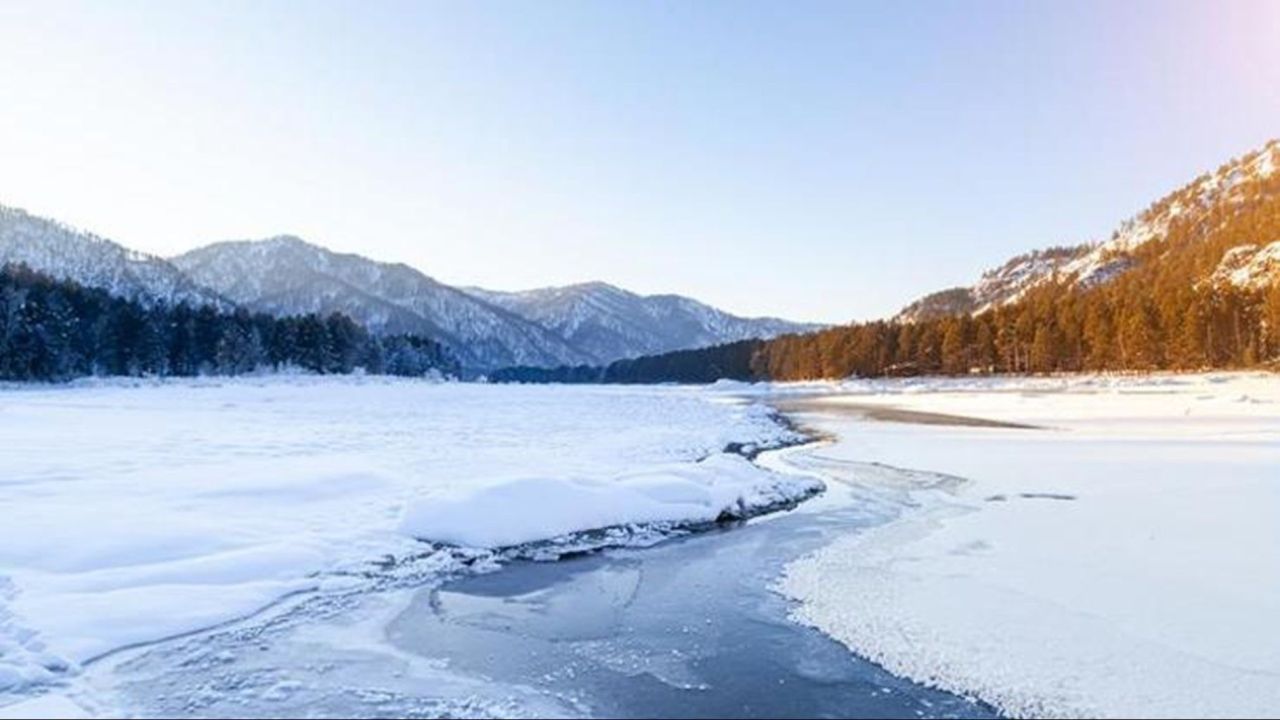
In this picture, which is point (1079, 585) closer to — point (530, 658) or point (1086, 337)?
point (530, 658)

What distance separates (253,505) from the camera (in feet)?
50.0

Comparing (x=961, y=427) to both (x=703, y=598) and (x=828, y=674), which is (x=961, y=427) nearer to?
(x=703, y=598)

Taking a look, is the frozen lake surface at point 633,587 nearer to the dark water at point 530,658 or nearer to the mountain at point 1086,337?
the dark water at point 530,658

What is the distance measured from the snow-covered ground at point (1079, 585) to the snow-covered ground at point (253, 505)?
488 centimetres

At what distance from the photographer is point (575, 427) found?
3619cm

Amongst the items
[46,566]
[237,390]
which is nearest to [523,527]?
[46,566]

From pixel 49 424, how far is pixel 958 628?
3544cm

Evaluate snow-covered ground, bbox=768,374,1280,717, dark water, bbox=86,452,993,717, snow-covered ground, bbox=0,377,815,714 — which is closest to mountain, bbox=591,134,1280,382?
snow-covered ground, bbox=768,374,1280,717

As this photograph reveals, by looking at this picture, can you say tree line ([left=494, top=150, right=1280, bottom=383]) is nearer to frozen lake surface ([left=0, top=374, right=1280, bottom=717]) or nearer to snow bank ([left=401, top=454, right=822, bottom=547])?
frozen lake surface ([left=0, top=374, right=1280, bottom=717])

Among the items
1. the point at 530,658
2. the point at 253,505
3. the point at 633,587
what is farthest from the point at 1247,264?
the point at 530,658

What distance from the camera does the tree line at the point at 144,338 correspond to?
74.2 meters

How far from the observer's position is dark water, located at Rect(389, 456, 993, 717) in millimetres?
7004

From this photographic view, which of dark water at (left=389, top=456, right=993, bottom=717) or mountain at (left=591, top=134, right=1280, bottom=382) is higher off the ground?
mountain at (left=591, top=134, right=1280, bottom=382)

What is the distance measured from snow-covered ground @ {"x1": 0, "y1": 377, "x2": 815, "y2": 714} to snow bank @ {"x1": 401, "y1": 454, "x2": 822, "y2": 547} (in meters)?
0.04
